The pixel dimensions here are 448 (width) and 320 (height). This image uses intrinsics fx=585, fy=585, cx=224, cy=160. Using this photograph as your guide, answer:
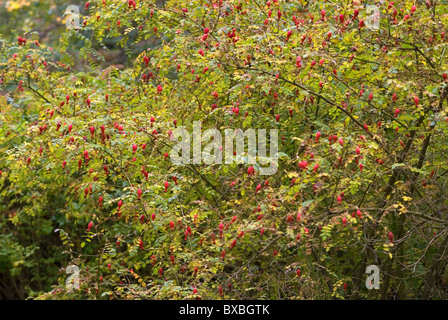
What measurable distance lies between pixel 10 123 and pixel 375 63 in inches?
150

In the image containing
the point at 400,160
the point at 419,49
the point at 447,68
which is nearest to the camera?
the point at 447,68

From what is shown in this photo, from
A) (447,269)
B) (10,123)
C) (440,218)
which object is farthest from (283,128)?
Answer: (10,123)

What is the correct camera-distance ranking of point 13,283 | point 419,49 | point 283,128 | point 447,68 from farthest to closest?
point 13,283
point 283,128
point 419,49
point 447,68

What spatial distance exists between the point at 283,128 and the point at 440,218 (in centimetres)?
138

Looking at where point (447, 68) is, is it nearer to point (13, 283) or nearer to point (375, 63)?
point (375, 63)

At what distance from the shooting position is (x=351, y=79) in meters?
4.45

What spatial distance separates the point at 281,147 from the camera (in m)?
4.62

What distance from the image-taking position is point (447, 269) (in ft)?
16.0

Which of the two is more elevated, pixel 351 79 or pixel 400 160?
pixel 351 79

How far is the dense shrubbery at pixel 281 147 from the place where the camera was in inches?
155

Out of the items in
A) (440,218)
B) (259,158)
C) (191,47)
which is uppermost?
(191,47)

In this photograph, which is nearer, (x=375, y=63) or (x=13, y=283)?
(x=375, y=63)

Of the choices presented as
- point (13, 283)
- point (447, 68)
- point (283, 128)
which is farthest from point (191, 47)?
point (13, 283)

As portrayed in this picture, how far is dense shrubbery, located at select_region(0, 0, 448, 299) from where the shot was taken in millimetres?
3928
